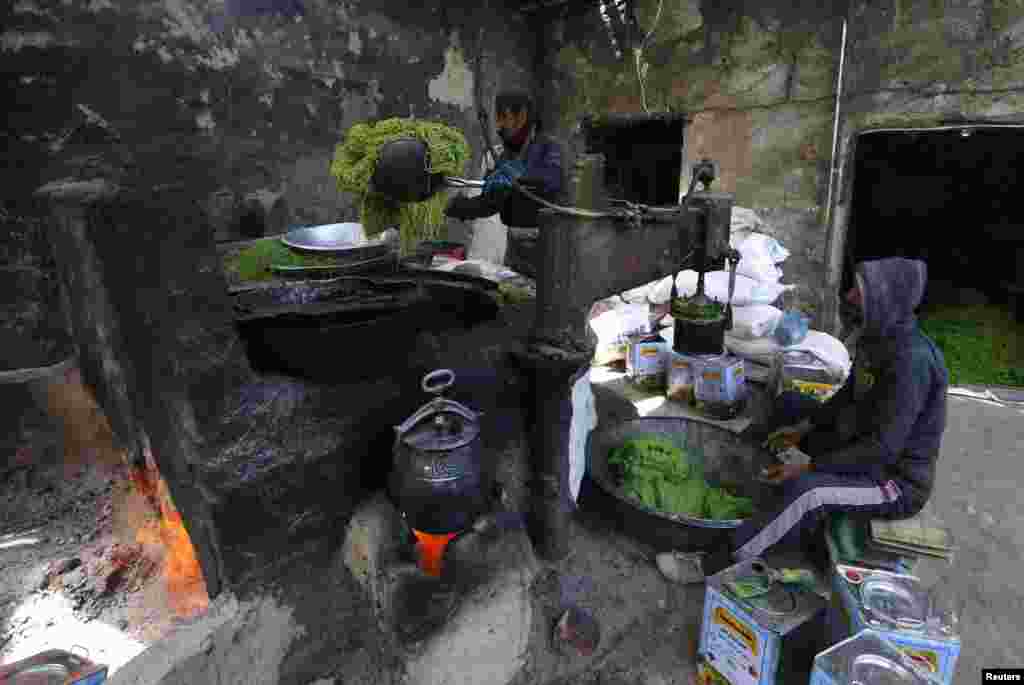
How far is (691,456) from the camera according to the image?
3.46m

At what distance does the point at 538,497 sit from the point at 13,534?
2091mm

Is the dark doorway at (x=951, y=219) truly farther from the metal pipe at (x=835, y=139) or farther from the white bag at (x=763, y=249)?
the white bag at (x=763, y=249)

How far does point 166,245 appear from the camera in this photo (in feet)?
5.07

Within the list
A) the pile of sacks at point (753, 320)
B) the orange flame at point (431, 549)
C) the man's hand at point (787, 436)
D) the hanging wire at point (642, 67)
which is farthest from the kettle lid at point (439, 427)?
the hanging wire at point (642, 67)

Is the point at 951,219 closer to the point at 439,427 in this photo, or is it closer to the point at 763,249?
the point at 763,249

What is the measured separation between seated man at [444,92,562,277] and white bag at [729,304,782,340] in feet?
7.87

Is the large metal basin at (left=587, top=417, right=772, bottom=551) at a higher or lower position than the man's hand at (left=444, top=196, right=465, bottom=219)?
lower

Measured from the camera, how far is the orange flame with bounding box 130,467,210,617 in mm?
1773

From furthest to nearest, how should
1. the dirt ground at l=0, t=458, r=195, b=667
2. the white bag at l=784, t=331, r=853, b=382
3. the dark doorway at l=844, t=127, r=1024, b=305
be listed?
the dark doorway at l=844, t=127, r=1024, b=305 → the white bag at l=784, t=331, r=853, b=382 → the dirt ground at l=0, t=458, r=195, b=667

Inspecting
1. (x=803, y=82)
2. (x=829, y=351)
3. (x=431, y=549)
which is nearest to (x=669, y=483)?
(x=431, y=549)

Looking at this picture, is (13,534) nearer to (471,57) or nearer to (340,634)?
(340,634)

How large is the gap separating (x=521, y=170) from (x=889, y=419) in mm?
2375

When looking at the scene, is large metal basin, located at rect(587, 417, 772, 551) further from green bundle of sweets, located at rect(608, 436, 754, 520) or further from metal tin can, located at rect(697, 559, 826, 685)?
metal tin can, located at rect(697, 559, 826, 685)

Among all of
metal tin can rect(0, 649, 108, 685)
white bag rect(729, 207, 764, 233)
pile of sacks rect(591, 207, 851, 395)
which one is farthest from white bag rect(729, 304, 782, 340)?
metal tin can rect(0, 649, 108, 685)
